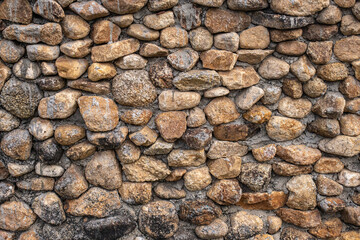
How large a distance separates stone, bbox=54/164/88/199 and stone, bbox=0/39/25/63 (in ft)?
2.32

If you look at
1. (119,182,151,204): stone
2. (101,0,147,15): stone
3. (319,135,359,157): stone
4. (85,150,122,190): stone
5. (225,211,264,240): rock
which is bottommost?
(225,211,264,240): rock

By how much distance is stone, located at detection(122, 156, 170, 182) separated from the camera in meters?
1.95

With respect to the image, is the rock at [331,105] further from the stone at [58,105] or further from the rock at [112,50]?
the stone at [58,105]

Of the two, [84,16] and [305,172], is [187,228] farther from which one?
[84,16]

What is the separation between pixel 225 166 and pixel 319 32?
38.9 inches

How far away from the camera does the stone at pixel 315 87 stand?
1956mm

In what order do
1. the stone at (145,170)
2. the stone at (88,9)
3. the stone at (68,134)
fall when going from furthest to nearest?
the stone at (145,170) < the stone at (68,134) < the stone at (88,9)

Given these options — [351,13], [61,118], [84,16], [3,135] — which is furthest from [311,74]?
[3,135]

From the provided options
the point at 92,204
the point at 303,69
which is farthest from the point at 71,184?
the point at 303,69

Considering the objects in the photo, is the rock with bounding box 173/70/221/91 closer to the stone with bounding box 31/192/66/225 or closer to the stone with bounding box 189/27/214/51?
the stone with bounding box 189/27/214/51

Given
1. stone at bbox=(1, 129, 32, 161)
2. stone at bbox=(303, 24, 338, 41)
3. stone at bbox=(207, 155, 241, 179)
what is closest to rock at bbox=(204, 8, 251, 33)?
stone at bbox=(303, 24, 338, 41)

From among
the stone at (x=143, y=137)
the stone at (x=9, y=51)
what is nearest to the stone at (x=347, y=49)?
the stone at (x=143, y=137)

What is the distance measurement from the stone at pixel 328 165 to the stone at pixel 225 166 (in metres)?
0.52

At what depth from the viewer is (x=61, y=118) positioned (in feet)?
6.14
